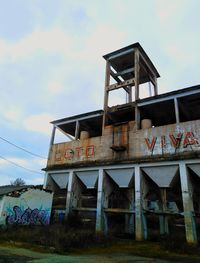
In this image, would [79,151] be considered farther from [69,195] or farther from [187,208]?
[187,208]

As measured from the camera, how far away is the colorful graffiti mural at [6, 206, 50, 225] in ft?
52.4

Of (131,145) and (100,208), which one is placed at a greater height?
(131,145)

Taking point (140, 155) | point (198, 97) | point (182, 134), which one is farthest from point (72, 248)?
point (198, 97)

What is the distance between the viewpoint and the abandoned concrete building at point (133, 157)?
14.6 meters

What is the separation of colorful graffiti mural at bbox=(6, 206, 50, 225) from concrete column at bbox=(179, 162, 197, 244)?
1104 centimetres

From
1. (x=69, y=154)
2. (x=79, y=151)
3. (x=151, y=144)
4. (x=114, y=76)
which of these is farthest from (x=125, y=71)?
(x=69, y=154)

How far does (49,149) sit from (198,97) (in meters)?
→ 13.9

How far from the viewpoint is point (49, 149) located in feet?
70.9

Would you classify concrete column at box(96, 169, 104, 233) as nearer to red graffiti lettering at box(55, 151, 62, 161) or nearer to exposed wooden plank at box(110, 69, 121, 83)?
red graffiti lettering at box(55, 151, 62, 161)

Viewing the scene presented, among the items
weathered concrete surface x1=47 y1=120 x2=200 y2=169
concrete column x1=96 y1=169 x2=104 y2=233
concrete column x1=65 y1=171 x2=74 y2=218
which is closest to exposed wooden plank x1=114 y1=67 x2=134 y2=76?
weathered concrete surface x1=47 y1=120 x2=200 y2=169

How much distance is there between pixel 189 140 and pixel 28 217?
13070 millimetres

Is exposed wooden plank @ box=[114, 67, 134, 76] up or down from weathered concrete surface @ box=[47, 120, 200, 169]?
up

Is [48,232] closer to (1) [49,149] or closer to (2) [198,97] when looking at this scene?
(1) [49,149]

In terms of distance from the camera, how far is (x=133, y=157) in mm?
16391
